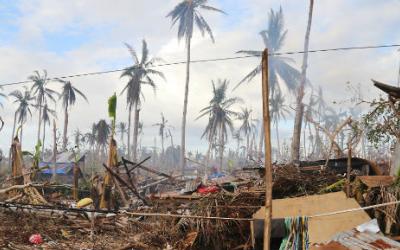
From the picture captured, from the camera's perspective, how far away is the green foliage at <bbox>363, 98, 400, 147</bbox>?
364 inches

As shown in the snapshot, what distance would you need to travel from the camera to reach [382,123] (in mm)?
9938

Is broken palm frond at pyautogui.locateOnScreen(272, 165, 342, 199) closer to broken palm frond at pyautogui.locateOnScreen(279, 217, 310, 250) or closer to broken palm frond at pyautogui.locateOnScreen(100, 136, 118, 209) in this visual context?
broken palm frond at pyautogui.locateOnScreen(279, 217, 310, 250)

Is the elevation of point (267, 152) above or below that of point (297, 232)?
above

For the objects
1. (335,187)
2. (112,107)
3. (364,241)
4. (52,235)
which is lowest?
(52,235)

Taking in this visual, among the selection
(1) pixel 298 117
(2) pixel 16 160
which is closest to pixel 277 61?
(1) pixel 298 117

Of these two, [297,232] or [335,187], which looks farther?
[335,187]

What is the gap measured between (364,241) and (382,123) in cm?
461

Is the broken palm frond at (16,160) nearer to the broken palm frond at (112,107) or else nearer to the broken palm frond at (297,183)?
the broken palm frond at (112,107)

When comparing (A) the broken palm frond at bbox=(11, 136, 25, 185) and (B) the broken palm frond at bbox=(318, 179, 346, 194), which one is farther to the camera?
(A) the broken palm frond at bbox=(11, 136, 25, 185)

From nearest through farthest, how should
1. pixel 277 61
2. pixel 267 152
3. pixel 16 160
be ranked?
pixel 267 152 < pixel 16 160 < pixel 277 61

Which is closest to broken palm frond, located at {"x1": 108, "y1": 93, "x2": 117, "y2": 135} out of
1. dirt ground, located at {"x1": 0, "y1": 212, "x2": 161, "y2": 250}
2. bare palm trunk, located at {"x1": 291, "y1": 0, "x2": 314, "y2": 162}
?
dirt ground, located at {"x1": 0, "y1": 212, "x2": 161, "y2": 250}

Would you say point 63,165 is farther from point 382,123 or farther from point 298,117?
point 382,123

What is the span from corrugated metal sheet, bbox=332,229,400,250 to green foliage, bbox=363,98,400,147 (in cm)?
329

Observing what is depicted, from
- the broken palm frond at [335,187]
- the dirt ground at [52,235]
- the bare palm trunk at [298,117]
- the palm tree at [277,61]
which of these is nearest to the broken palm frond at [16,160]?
the dirt ground at [52,235]
